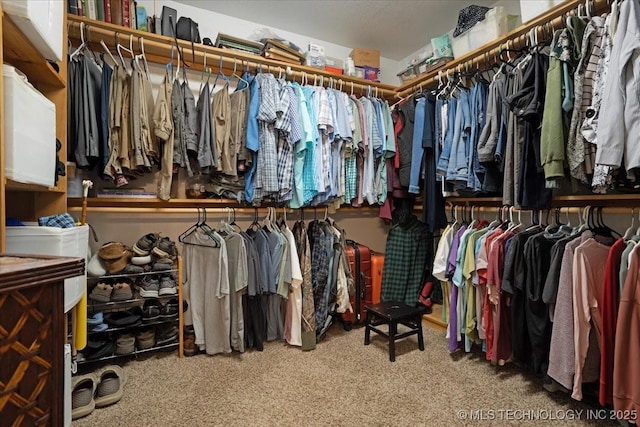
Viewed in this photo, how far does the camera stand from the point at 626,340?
50.4 inches

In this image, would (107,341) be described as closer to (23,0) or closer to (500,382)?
(23,0)

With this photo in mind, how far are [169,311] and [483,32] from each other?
9.31 ft

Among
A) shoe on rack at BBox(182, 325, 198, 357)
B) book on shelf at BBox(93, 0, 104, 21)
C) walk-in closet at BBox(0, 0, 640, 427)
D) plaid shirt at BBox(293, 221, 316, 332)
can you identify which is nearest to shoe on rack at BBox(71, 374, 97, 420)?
walk-in closet at BBox(0, 0, 640, 427)

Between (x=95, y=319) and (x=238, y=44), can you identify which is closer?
(x=95, y=319)

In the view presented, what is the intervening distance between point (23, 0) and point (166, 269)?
1501 mm

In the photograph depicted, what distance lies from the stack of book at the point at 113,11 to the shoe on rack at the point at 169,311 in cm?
182

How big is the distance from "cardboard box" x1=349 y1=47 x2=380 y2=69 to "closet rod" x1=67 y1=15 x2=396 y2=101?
0.30m

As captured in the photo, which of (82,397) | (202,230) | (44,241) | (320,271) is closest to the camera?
(44,241)

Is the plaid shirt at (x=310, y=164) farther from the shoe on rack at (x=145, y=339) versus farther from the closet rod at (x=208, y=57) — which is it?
the shoe on rack at (x=145, y=339)

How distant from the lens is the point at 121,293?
1.88 m

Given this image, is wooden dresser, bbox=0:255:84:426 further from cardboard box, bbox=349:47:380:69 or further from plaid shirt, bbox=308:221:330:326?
cardboard box, bbox=349:47:380:69

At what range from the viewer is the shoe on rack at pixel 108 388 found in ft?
5.15

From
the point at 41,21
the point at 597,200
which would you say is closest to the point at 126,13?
the point at 41,21

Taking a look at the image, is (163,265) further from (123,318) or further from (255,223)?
(255,223)
